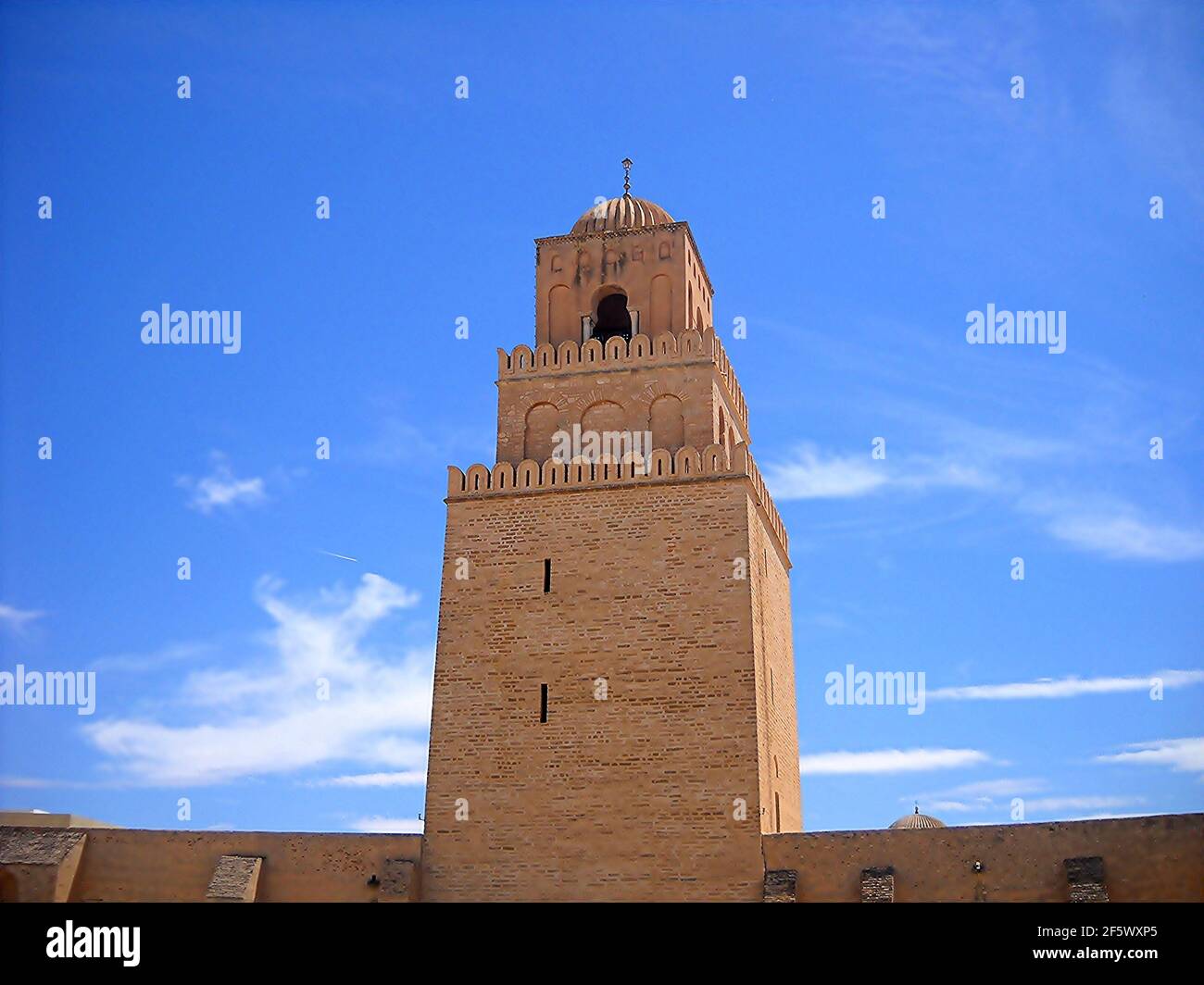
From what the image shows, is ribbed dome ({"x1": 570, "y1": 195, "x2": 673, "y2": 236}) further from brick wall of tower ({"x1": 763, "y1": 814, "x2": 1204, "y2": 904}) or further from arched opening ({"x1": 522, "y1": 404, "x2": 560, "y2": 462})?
brick wall of tower ({"x1": 763, "y1": 814, "x2": 1204, "y2": 904})

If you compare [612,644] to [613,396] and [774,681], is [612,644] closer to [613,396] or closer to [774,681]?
[774,681]

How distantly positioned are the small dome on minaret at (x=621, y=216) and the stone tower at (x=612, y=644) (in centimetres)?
148

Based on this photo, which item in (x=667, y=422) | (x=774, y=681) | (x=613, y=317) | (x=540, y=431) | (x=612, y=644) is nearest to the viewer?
(x=612, y=644)

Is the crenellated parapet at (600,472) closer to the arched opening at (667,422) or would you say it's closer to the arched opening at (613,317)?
the arched opening at (667,422)

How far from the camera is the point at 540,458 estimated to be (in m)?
22.4

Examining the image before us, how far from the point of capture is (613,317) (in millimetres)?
24484

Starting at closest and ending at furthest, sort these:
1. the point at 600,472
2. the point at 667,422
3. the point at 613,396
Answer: the point at 600,472, the point at 667,422, the point at 613,396

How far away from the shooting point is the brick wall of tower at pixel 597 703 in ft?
62.2

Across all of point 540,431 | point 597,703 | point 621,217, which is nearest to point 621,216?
point 621,217

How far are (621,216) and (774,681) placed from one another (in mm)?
9154

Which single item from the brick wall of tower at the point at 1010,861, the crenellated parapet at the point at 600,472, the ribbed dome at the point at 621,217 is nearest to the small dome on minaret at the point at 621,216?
the ribbed dome at the point at 621,217
